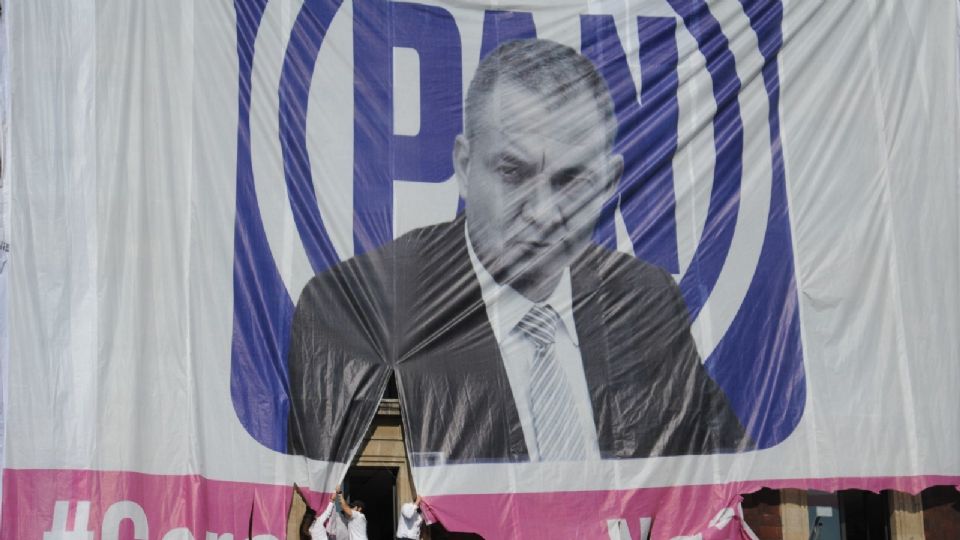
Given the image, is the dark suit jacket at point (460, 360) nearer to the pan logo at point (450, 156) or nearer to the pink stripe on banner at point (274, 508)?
the pan logo at point (450, 156)

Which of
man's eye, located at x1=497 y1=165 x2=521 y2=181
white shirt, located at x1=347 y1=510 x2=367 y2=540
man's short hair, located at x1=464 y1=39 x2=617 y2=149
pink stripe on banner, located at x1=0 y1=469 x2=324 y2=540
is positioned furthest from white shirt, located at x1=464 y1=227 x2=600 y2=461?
pink stripe on banner, located at x1=0 y1=469 x2=324 y2=540

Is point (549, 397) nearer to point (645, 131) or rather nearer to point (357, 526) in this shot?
point (357, 526)

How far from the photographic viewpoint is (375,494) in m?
18.8

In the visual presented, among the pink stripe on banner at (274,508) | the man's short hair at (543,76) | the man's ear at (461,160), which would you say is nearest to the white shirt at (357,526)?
the pink stripe on banner at (274,508)

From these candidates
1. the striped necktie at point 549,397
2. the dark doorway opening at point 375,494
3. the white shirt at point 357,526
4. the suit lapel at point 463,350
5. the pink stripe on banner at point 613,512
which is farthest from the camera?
the dark doorway opening at point 375,494

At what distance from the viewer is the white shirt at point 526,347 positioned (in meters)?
18.2

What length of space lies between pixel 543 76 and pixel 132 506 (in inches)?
263

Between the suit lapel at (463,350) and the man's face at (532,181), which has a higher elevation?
the man's face at (532,181)

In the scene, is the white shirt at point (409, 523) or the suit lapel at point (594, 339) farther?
the suit lapel at point (594, 339)

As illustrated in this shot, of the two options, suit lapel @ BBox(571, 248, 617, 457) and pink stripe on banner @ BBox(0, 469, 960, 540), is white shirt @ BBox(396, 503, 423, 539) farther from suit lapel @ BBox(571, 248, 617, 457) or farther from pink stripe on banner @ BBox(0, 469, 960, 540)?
suit lapel @ BBox(571, 248, 617, 457)

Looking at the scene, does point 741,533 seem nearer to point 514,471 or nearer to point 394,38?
point 514,471

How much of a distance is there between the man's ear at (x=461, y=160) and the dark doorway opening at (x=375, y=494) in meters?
3.24

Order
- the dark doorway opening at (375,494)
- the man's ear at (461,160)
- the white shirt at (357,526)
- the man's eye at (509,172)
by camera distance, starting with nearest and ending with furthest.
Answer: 1. the white shirt at (357,526)
2. the dark doorway opening at (375,494)
3. the man's ear at (461,160)
4. the man's eye at (509,172)

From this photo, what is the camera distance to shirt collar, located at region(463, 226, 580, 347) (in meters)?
18.4
